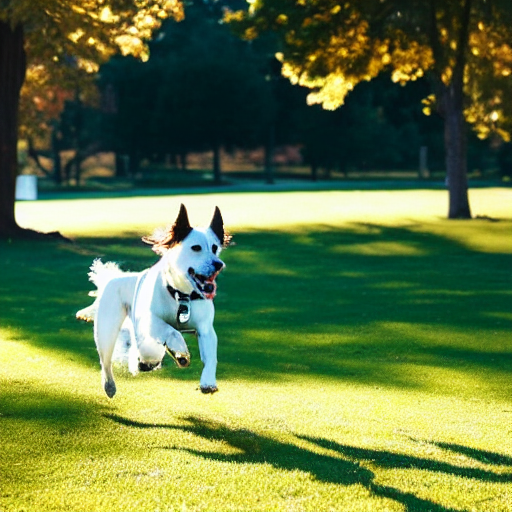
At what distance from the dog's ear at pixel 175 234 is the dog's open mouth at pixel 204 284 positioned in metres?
0.25

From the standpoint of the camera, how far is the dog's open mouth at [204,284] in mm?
7258

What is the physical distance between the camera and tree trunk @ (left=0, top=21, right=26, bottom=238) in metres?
28.5

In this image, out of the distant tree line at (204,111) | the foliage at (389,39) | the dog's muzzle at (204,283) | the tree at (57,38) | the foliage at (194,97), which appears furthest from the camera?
the distant tree line at (204,111)

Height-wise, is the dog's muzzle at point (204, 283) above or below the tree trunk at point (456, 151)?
below

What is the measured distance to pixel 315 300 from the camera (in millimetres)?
17531

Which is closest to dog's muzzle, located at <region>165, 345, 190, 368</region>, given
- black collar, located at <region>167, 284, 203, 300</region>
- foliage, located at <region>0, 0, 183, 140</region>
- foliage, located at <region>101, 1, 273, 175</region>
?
black collar, located at <region>167, 284, 203, 300</region>

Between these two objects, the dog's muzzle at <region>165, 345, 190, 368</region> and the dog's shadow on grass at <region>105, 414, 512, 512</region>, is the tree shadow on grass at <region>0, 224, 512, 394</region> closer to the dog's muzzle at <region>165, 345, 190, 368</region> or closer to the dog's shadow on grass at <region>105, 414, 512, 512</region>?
the dog's shadow on grass at <region>105, 414, 512, 512</region>

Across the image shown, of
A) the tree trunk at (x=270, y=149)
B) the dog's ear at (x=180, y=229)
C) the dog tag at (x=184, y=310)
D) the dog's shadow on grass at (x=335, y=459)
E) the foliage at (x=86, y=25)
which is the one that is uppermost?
the foliage at (x=86, y=25)

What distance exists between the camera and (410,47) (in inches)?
1382

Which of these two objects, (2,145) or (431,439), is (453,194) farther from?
(431,439)

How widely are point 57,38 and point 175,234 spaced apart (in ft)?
69.9

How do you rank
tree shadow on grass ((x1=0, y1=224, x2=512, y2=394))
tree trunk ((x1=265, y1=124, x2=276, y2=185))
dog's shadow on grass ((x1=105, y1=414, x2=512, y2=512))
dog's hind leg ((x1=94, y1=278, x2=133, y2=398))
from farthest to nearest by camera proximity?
tree trunk ((x1=265, y1=124, x2=276, y2=185)) < tree shadow on grass ((x1=0, y1=224, x2=512, y2=394)) < dog's hind leg ((x1=94, y1=278, x2=133, y2=398)) < dog's shadow on grass ((x1=105, y1=414, x2=512, y2=512))

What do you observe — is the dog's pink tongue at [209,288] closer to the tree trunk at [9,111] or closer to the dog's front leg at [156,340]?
the dog's front leg at [156,340]

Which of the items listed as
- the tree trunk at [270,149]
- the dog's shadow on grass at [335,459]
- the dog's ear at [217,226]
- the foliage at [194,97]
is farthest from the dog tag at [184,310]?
the tree trunk at [270,149]
